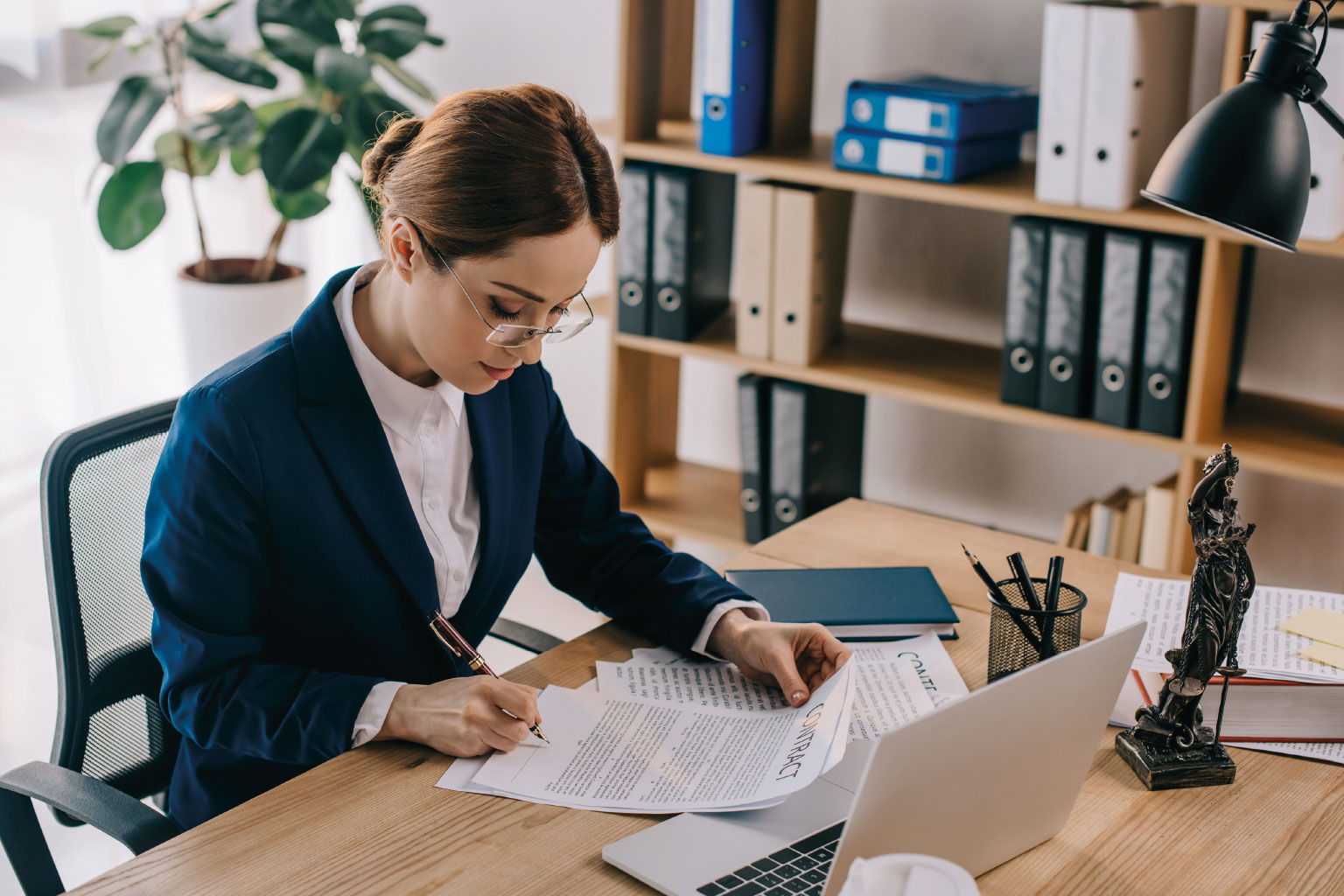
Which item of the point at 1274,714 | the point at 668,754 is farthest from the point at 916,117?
the point at 668,754

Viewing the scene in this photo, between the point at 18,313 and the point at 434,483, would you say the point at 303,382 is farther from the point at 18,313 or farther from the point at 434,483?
the point at 18,313

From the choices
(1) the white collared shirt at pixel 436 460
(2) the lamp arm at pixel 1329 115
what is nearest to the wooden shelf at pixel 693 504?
(1) the white collared shirt at pixel 436 460

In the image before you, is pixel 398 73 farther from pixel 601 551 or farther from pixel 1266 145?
pixel 1266 145

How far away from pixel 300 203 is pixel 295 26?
377 mm

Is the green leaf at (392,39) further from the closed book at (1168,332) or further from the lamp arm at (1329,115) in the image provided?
the lamp arm at (1329,115)

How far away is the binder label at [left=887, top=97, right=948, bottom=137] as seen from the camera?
2.24 m

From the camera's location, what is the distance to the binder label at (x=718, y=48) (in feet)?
7.60

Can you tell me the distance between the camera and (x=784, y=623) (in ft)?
4.47

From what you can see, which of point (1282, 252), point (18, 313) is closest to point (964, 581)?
point (1282, 252)

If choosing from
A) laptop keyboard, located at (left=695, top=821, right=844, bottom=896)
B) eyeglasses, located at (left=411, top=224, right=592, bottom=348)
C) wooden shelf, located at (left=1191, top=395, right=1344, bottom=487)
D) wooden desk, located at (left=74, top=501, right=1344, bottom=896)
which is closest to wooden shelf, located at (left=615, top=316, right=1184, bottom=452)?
wooden shelf, located at (left=1191, top=395, right=1344, bottom=487)

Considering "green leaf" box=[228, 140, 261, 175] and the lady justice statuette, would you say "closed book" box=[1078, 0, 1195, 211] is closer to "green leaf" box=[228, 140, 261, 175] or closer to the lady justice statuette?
the lady justice statuette

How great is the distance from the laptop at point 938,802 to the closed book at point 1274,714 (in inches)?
10.2

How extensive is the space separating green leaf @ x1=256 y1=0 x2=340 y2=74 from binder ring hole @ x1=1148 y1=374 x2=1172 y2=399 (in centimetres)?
182

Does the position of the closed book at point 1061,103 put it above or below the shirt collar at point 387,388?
above
